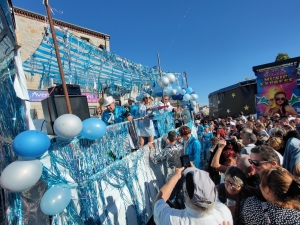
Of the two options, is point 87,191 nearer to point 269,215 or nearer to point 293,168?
point 269,215

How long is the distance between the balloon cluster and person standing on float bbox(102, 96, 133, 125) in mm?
1981

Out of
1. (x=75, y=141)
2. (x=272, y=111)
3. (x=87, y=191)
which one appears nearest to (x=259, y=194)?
(x=87, y=191)

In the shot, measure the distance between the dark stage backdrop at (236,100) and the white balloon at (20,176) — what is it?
1669 cm

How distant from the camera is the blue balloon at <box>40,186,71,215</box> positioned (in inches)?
67.9

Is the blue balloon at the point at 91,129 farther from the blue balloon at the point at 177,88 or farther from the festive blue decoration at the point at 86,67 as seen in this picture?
the blue balloon at the point at 177,88

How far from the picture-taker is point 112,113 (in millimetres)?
4000

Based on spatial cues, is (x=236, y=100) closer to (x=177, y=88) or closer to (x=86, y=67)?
(x=177, y=88)

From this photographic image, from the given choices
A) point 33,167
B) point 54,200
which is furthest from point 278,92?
point 33,167

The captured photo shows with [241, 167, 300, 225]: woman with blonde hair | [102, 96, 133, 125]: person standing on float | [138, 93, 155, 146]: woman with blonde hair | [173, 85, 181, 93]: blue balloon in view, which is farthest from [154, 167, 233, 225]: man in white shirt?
[173, 85, 181, 93]: blue balloon

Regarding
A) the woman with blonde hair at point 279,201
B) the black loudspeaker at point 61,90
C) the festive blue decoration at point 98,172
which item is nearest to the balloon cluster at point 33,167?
the festive blue decoration at point 98,172

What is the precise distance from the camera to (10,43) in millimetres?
2020

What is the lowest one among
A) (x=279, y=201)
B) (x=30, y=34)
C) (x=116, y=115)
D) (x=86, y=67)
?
(x=279, y=201)

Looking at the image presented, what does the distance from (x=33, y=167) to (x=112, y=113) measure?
92.8 inches

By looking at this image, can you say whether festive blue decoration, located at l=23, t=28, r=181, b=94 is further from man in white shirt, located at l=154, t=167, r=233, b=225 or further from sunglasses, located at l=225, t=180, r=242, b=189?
sunglasses, located at l=225, t=180, r=242, b=189
